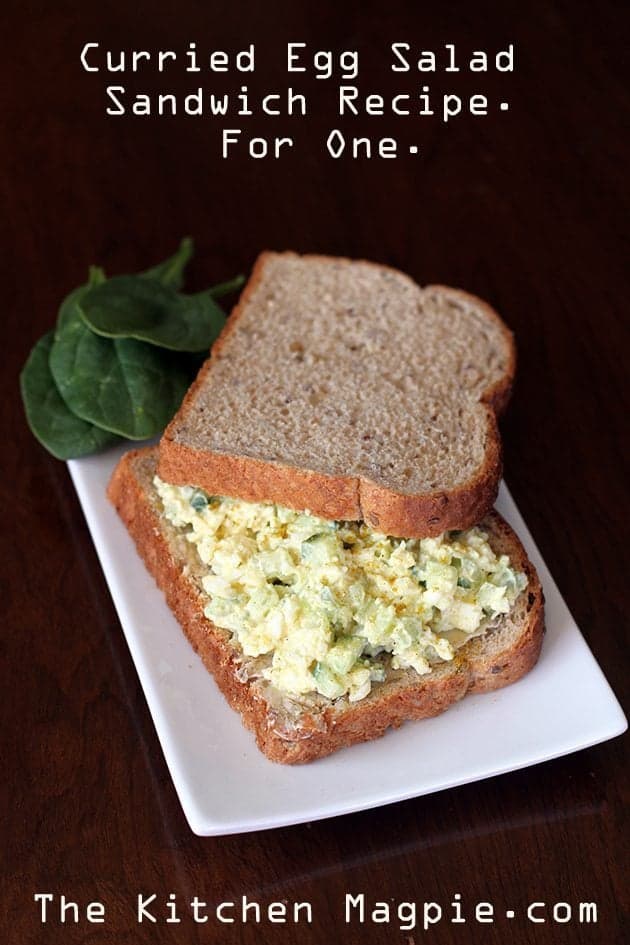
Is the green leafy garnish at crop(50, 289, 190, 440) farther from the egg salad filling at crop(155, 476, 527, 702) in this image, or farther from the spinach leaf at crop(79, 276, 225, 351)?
the egg salad filling at crop(155, 476, 527, 702)

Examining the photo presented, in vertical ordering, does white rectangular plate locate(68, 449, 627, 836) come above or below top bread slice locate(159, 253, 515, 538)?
below

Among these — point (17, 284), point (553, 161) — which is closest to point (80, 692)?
point (17, 284)

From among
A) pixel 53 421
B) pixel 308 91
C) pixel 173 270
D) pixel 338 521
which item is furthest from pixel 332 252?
pixel 338 521

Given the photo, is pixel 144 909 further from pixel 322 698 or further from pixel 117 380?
pixel 117 380

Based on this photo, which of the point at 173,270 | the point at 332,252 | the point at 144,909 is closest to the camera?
the point at 144,909

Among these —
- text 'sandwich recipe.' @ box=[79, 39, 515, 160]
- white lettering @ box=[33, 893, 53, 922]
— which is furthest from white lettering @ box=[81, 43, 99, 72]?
white lettering @ box=[33, 893, 53, 922]

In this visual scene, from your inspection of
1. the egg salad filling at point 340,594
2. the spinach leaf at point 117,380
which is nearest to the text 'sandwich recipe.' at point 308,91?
the spinach leaf at point 117,380

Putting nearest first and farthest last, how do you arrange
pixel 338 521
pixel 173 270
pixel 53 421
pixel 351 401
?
1. pixel 338 521
2. pixel 351 401
3. pixel 53 421
4. pixel 173 270
